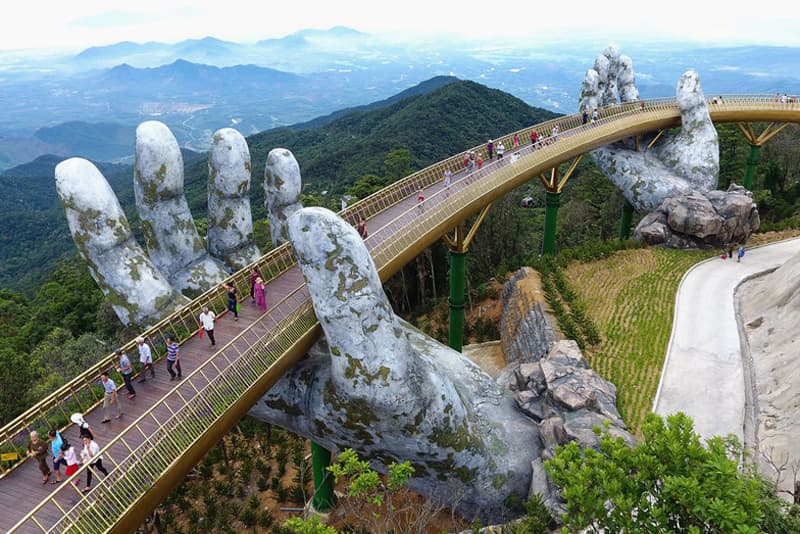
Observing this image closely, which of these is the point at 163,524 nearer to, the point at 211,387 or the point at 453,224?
the point at 211,387

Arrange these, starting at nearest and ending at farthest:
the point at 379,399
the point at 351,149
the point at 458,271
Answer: the point at 379,399
the point at 458,271
the point at 351,149

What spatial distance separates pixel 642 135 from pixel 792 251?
1250 centimetres

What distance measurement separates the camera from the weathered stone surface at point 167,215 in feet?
54.3

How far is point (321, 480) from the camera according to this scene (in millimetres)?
18641

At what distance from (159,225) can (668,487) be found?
53.1 ft

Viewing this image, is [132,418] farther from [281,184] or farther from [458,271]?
[458,271]

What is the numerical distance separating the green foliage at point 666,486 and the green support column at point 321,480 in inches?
408

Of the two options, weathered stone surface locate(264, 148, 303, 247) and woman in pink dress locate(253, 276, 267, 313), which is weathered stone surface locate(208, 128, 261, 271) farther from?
woman in pink dress locate(253, 276, 267, 313)

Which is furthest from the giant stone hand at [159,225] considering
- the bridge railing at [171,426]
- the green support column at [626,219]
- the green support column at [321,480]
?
the green support column at [626,219]

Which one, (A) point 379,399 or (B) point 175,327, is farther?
(B) point 175,327

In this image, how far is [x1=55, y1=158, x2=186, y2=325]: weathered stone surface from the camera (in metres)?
14.6

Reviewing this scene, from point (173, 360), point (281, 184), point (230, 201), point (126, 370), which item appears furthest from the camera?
point (281, 184)

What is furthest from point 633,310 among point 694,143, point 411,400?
point 411,400

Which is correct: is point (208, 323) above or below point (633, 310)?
above
